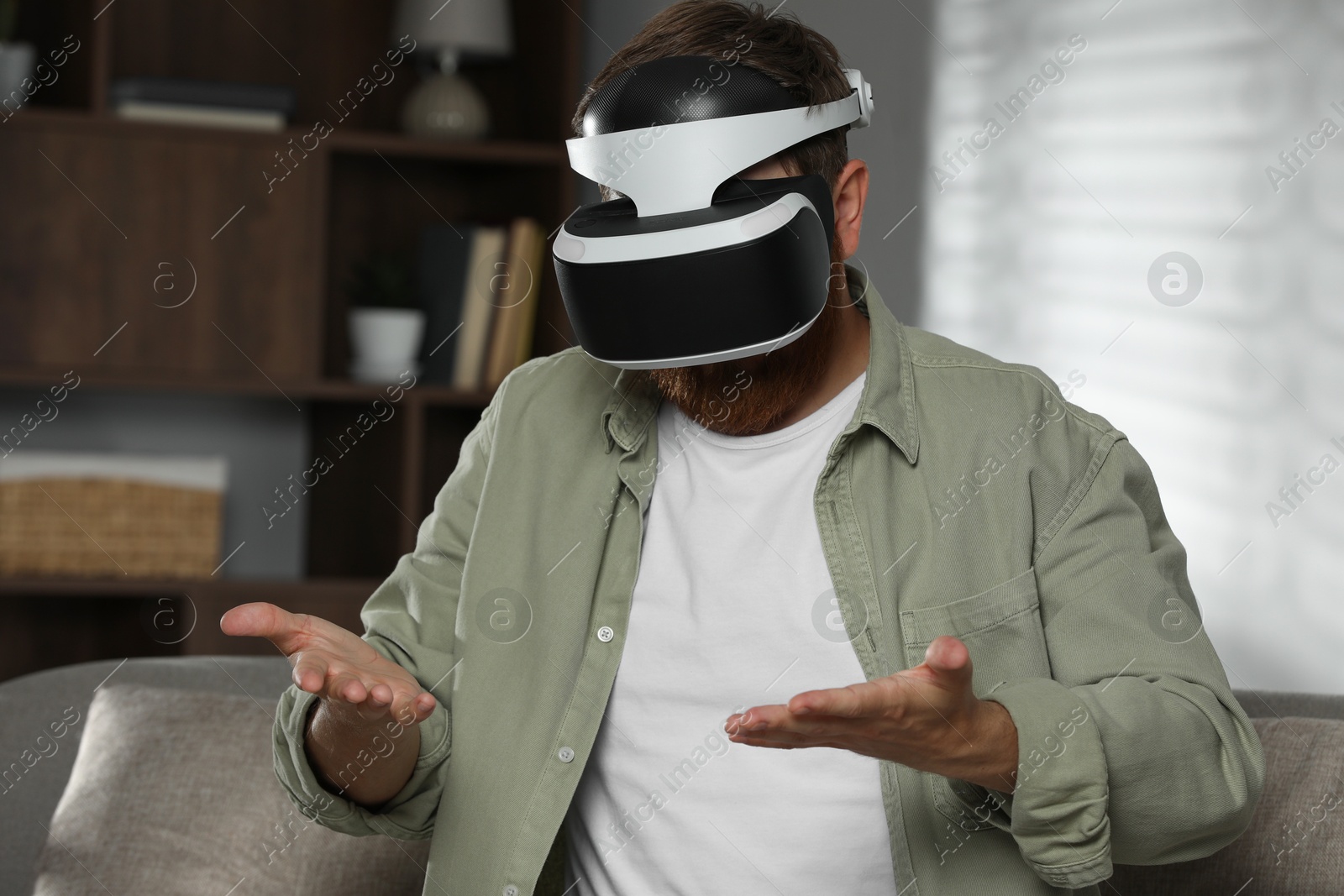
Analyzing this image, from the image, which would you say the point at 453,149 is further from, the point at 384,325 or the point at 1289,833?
the point at 1289,833

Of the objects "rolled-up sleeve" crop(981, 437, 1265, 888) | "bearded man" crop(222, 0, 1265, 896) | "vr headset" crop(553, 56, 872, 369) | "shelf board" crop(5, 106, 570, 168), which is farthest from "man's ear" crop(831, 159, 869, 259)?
"shelf board" crop(5, 106, 570, 168)

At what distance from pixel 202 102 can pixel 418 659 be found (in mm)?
1887

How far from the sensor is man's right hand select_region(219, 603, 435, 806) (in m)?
0.93

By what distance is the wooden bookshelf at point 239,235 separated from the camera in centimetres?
258

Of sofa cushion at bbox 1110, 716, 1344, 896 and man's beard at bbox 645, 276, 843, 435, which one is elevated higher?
man's beard at bbox 645, 276, 843, 435

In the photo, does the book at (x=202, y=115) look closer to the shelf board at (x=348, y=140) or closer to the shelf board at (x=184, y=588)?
the shelf board at (x=348, y=140)

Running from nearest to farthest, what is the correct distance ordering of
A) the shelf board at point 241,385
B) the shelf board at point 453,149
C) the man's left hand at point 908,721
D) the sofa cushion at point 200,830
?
the man's left hand at point 908,721 → the sofa cushion at point 200,830 → the shelf board at point 241,385 → the shelf board at point 453,149

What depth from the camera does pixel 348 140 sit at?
272 centimetres

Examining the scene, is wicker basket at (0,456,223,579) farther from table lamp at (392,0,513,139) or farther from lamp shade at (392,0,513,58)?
lamp shade at (392,0,513,58)

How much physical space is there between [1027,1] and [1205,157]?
41cm

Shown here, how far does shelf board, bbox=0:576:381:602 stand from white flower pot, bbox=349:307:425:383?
448mm

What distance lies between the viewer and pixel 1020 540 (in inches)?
41.9

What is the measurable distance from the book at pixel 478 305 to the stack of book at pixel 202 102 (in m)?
0.48

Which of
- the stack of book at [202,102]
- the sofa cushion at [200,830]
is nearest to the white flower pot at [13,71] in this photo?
the stack of book at [202,102]
